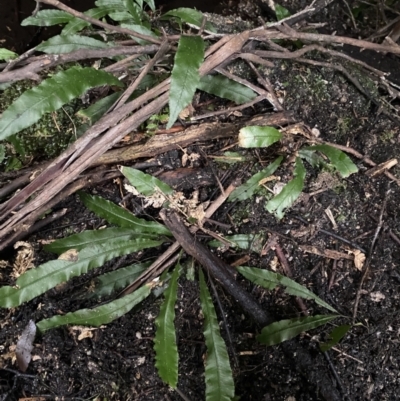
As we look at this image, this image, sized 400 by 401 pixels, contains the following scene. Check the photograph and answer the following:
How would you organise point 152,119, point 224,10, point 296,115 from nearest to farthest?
point 152,119
point 296,115
point 224,10

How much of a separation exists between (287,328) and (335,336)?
15 cm

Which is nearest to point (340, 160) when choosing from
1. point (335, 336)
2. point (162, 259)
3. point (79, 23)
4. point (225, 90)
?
point (225, 90)

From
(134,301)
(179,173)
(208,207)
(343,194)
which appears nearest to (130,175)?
(179,173)

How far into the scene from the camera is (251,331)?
1.42 meters

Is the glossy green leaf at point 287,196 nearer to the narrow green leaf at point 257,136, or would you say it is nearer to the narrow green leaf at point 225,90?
the narrow green leaf at point 257,136

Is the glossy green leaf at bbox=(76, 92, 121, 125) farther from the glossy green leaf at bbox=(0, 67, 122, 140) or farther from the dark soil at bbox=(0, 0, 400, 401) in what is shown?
the dark soil at bbox=(0, 0, 400, 401)

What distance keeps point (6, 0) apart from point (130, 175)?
4.62 ft

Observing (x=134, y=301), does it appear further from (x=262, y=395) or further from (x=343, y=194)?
(x=343, y=194)

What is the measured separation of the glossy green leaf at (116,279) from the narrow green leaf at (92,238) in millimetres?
101

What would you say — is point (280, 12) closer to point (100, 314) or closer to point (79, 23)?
point (79, 23)

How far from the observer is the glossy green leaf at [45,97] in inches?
46.4

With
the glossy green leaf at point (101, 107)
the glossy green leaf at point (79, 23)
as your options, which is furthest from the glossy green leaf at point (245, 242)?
the glossy green leaf at point (79, 23)

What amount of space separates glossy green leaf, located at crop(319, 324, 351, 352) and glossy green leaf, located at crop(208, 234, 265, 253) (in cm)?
34

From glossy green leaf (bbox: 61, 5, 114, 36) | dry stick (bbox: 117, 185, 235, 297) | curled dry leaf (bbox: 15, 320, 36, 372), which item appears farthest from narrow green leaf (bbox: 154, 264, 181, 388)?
glossy green leaf (bbox: 61, 5, 114, 36)
